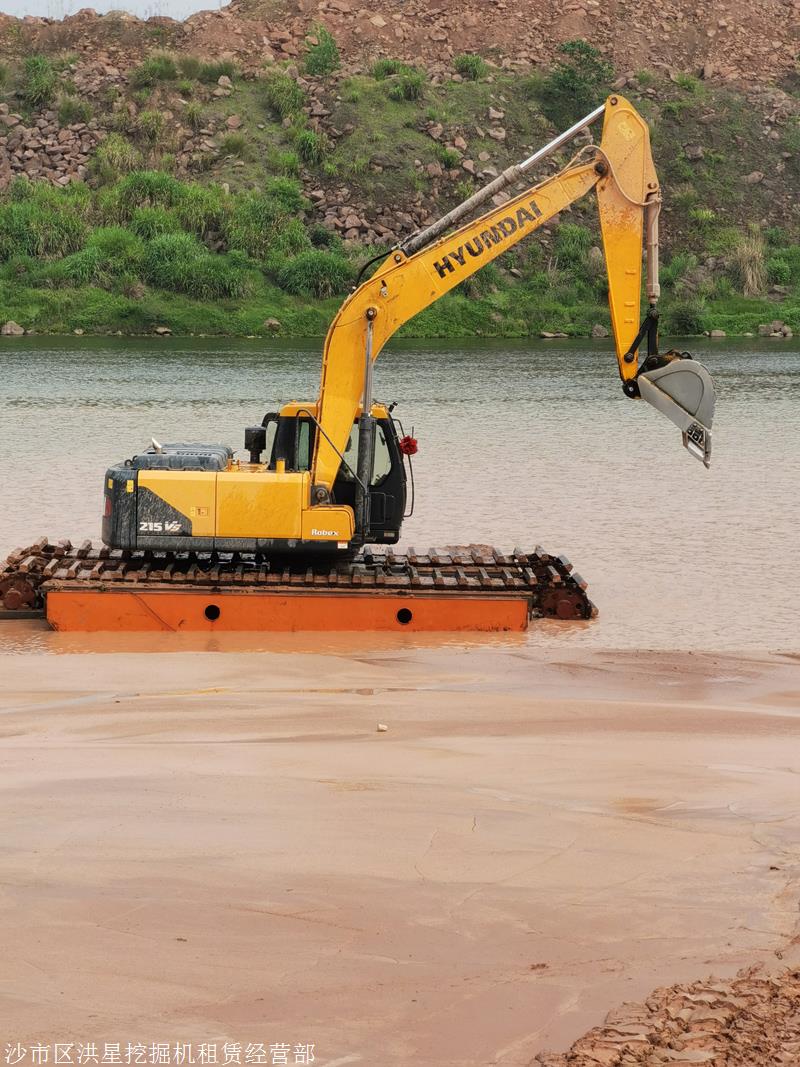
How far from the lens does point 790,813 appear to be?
889 cm

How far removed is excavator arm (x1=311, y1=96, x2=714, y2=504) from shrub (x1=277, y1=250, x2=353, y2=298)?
167 feet

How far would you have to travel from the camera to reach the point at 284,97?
79250 millimetres

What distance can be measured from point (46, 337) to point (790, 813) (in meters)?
56.7

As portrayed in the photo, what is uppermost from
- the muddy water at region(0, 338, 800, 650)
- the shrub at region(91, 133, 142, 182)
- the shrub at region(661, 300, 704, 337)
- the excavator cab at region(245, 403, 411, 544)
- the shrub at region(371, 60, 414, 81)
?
the shrub at region(371, 60, 414, 81)

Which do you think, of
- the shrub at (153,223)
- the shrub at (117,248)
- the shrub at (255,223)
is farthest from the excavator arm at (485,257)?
the shrub at (153,223)

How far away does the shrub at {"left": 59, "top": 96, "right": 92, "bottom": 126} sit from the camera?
7788 centimetres

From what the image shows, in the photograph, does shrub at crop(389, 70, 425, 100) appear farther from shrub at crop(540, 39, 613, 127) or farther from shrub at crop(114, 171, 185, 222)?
shrub at crop(114, 171, 185, 222)

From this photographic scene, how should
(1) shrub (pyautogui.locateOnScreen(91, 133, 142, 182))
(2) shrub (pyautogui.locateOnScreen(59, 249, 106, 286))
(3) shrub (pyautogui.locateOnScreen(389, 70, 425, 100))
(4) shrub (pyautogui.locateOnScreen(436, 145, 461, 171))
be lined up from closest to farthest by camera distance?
(2) shrub (pyautogui.locateOnScreen(59, 249, 106, 286)), (1) shrub (pyautogui.locateOnScreen(91, 133, 142, 182)), (4) shrub (pyautogui.locateOnScreen(436, 145, 461, 171)), (3) shrub (pyautogui.locateOnScreen(389, 70, 425, 100))

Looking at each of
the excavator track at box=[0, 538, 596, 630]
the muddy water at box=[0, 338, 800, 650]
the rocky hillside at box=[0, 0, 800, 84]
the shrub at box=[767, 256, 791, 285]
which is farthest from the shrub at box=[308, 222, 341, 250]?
the excavator track at box=[0, 538, 596, 630]

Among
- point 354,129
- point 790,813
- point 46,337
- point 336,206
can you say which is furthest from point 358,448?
point 354,129

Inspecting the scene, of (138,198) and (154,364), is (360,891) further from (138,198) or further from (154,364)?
(138,198)

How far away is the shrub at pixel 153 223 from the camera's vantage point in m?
69.9

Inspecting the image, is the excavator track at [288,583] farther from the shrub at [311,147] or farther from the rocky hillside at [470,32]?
the rocky hillside at [470,32]

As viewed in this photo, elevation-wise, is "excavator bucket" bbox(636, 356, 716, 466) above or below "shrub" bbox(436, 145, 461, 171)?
below
